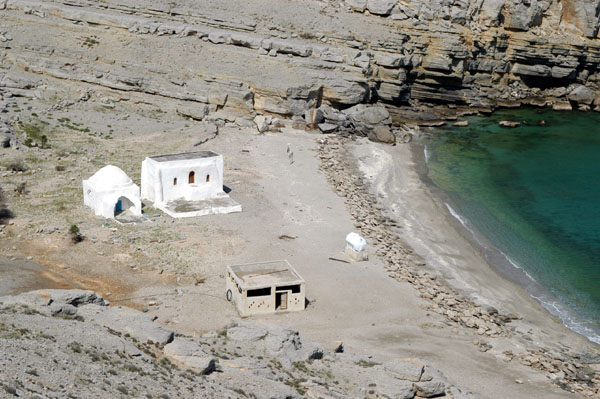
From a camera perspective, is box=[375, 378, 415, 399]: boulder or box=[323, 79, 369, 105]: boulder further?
box=[323, 79, 369, 105]: boulder

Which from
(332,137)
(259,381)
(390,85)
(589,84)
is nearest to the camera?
(259,381)

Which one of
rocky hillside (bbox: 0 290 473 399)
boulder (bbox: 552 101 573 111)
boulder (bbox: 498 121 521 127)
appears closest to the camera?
rocky hillside (bbox: 0 290 473 399)

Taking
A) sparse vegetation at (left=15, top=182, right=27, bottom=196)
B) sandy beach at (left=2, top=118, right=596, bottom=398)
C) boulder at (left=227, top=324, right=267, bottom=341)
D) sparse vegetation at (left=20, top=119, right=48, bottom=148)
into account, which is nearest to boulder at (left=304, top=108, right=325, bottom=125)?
sandy beach at (left=2, top=118, right=596, bottom=398)

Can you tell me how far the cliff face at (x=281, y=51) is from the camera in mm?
58250

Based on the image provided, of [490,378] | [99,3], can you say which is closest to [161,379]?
[490,378]

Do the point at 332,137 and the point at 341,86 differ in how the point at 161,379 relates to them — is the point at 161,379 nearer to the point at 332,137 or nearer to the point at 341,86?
the point at 332,137

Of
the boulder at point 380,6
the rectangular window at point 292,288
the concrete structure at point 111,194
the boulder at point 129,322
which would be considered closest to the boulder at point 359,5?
the boulder at point 380,6

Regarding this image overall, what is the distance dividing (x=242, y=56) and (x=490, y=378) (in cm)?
3950

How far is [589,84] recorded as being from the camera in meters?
77.4

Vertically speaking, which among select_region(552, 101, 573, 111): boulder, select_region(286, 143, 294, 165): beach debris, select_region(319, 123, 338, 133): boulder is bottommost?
select_region(286, 143, 294, 165): beach debris

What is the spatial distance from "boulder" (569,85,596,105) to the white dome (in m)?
53.1

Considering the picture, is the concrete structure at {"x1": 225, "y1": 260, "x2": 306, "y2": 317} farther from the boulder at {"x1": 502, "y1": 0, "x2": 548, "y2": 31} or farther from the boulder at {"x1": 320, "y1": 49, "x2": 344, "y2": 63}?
the boulder at {"x1": 502, "y1": 0, "x2": 548, "y2": 31}

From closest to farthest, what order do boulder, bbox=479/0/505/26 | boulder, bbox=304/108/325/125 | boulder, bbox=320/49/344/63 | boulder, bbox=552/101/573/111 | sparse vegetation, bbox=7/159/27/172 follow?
sparse vegetation, bbox=7/159/27/172 < boulder, bbox=304/108/325/125 < boulder, bbox=320/49/344/63 < boulder, bbox=479/0/505/26 < boulder, bbox=552/101/573/111

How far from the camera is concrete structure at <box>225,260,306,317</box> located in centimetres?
2934
